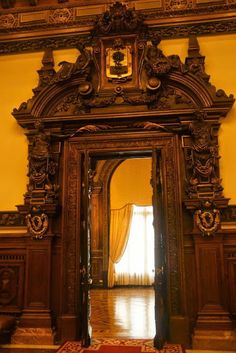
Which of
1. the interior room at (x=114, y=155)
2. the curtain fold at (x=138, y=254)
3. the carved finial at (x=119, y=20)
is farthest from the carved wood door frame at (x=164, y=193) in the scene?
the curtain fold at (x=138, y=254)

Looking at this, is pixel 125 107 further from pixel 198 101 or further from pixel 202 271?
pixel 202 271

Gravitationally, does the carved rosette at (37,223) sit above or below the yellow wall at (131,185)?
below

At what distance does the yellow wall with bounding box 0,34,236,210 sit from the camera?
15.8 ft

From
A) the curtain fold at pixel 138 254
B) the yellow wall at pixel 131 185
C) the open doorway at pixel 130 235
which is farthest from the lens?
the yellow wall at pixel 131 185

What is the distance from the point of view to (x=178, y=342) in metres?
4.39

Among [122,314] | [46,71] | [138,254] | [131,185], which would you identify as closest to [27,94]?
[46,71]

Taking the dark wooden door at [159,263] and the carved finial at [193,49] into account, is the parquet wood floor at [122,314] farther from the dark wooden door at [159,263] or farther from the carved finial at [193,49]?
the carved finial at [193,49]

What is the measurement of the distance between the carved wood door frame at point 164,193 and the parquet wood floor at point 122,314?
54 centimetres

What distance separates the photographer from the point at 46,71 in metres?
5.25

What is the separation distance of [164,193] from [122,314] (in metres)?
2.46

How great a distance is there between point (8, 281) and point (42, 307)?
0.59 meters

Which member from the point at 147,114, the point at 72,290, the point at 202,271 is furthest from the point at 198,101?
the point at 72,290

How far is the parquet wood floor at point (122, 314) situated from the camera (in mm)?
4875

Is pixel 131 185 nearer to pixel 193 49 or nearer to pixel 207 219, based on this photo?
pixel 193 49
